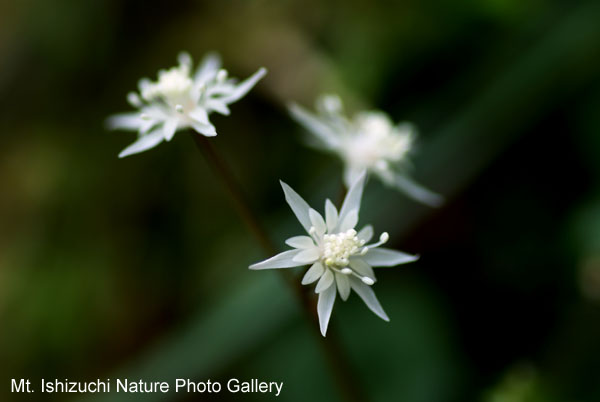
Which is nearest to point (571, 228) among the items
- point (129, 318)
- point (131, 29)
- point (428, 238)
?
point (428, 238)

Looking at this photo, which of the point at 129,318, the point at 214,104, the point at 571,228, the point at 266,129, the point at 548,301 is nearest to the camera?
the point at 214,104

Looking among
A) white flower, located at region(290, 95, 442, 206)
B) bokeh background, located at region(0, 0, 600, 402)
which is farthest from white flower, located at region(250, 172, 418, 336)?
bokeh background, located at region(0, 0, 600, 402)

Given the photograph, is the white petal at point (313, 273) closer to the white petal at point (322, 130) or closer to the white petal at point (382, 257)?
the white petal at point (382, 257)

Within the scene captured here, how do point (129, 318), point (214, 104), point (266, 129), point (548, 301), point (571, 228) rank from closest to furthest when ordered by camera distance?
point (214, 104) < point (571, 228) < point (548, 301) < point (129, 318) < point (266, 129)

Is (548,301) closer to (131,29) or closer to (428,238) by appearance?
(428,238)

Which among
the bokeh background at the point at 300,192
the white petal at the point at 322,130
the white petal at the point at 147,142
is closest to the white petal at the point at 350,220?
the white petal at the point at 322,130

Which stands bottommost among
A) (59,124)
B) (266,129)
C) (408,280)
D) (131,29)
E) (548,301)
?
(548,301)
